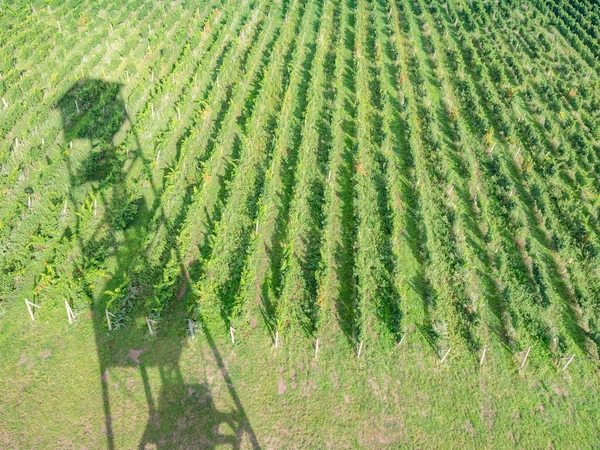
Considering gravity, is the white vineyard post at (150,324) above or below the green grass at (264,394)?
above

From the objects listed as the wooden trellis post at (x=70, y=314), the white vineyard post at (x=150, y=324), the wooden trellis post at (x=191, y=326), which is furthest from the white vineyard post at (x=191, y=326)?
the wooden trellis post at (x=70, y=314)

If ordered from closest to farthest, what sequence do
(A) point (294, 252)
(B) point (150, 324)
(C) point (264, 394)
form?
1. (C) point (264, 394)
2. (B) point (150, 324)
3. (A) point (294, 252)

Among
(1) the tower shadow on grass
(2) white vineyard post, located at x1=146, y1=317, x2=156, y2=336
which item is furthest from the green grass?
(2) white vineyard post, located at x1=146, y1=317, x2=156, y2=336

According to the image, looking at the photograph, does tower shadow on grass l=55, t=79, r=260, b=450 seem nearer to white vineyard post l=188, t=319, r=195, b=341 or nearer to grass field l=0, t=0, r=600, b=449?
grass field l=0, t=0, r=600, b=449

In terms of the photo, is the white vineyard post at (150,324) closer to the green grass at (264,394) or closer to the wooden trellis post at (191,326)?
the green grass at (264,394)

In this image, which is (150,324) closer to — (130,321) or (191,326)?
(130,321)

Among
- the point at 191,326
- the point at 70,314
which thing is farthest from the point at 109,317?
the point at 191,326

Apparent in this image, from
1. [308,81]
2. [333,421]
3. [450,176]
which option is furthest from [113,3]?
[333,421]
